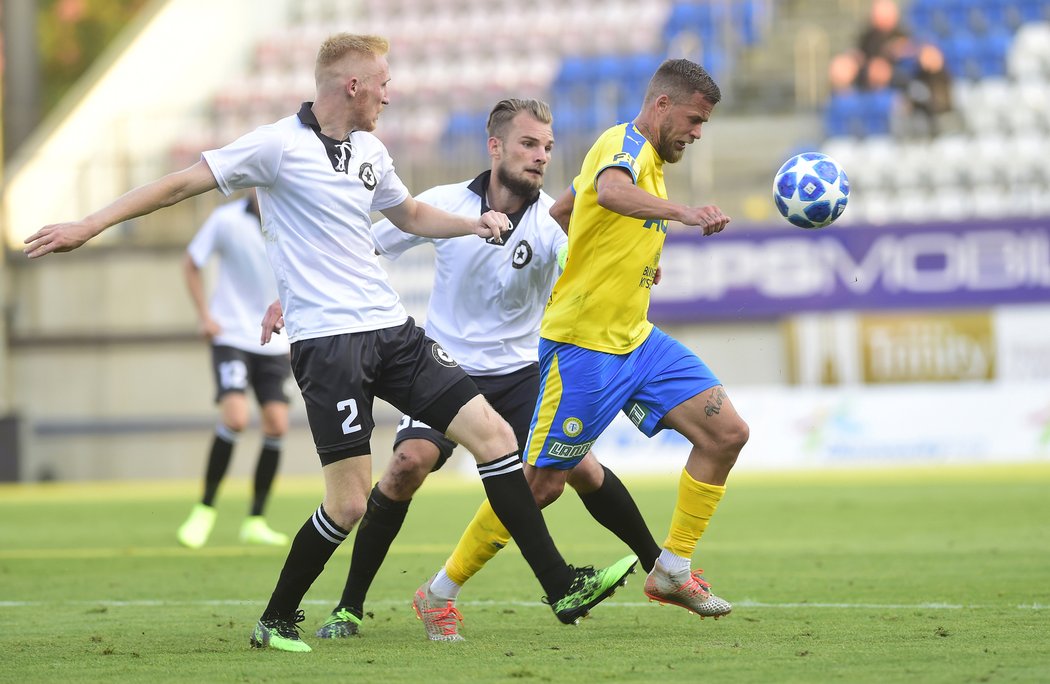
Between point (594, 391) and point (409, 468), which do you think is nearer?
point (594, 391)

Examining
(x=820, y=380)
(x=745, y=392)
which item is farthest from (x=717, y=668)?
(x=820, y=380)

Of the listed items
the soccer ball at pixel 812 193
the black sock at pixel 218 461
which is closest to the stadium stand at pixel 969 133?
the black sock at pixel 218 461

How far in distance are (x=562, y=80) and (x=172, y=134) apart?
17.8 feet

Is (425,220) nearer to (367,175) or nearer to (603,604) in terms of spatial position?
(367,175)

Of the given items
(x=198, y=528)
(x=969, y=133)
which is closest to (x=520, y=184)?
(x=198, y=528)

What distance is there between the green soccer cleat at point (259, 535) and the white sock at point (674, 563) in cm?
450

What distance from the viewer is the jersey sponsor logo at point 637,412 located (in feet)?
20.4

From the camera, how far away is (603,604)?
22.8 feet

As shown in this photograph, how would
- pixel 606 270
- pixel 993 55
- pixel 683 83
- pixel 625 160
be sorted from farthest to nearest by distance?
1. pixel 993 55
2. pixel 606 270
3. pixel 683 83
4. pixel 625 160

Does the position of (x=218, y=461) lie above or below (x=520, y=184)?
below

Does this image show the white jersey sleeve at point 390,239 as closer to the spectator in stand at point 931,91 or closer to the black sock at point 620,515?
the black sock at point 620,515

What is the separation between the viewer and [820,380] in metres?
17.4

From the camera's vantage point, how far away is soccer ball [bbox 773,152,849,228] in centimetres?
633

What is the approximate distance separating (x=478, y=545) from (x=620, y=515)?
31.5 inches
